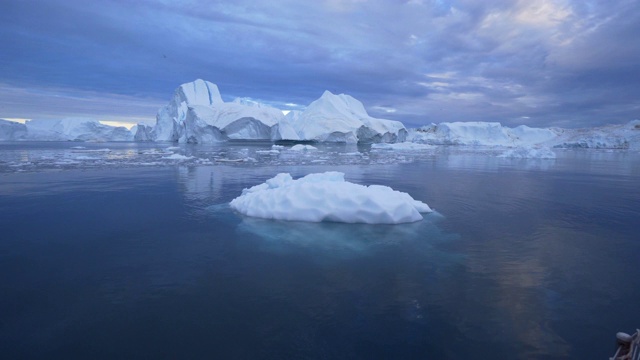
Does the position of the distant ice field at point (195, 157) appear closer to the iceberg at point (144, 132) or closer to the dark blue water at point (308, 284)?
the dark blue water at point (308, 284)

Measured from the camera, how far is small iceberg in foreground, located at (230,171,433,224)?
22.8 ft

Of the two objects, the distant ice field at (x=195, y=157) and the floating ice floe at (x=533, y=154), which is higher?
the floating ice floe at (x=533, y=154)

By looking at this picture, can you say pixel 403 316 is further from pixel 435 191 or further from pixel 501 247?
pixel 435 191

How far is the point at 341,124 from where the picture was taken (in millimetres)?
48656

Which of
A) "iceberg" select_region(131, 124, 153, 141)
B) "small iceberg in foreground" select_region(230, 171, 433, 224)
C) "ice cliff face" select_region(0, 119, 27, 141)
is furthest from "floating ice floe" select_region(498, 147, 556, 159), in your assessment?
"ice cliff face" select_region(0, 119, 27, 141)

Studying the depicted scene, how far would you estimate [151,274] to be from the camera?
453 centimetres

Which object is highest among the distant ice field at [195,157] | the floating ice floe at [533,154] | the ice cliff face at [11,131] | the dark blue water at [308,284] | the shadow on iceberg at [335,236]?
the ice cliff face at [11,131]

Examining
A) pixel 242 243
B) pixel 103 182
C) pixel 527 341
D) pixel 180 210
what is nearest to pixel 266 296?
pixel 242 243

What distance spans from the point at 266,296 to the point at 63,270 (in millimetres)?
2637

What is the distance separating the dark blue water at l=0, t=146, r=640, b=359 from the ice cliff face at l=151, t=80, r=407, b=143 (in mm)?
35437

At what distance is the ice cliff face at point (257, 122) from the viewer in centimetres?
4284

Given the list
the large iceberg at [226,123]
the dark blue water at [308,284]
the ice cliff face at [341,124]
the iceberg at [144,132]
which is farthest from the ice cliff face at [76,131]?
the dark blue water at [308,284]

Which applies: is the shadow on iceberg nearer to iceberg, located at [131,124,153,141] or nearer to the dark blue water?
the dark blue water

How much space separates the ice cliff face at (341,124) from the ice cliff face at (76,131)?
3969 cm
